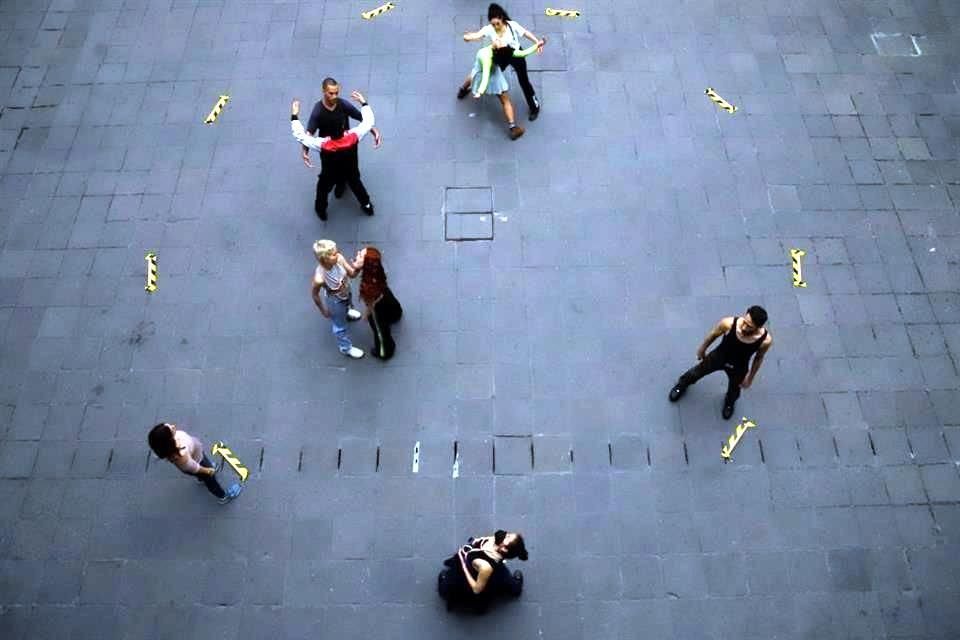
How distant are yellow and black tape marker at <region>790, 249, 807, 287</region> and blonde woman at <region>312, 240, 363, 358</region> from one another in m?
5.30

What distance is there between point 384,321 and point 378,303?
31 centimetres

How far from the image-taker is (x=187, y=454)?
22.9 feet

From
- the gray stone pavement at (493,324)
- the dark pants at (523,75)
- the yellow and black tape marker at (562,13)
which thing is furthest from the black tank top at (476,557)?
the yellow and black tape marker at (562,13)

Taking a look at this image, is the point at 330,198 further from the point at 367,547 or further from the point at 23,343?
the point at 367,547

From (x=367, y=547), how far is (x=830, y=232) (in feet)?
22.4

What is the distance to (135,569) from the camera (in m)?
7.48

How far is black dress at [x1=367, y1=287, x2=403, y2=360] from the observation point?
799 centimetres

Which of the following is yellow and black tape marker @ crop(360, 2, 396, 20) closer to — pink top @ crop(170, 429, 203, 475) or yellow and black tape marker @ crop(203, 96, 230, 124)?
yellow and black tape marker @ crop(203, 96, 230, 124)

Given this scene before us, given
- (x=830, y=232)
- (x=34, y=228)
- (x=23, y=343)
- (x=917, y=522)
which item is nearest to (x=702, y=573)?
(x=917, y=522)

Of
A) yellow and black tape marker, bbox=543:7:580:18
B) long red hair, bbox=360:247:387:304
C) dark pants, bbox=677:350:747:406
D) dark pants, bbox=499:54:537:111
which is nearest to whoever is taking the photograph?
long red hair, bbox=360:247:387:304

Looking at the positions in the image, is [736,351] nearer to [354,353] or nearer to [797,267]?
[797,267]

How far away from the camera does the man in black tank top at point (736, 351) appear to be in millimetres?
7055

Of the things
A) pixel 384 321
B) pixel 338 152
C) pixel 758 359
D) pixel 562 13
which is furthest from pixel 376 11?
pixel 758 359

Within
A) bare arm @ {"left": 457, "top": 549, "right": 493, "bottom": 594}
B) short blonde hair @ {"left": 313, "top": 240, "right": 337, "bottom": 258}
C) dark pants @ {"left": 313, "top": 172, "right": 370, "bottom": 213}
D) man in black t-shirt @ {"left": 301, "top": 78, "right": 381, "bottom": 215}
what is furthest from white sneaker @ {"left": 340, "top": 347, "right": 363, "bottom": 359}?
bare arm @ {"left": 457, "top": 549, "right": 493, "bottom": 594}
